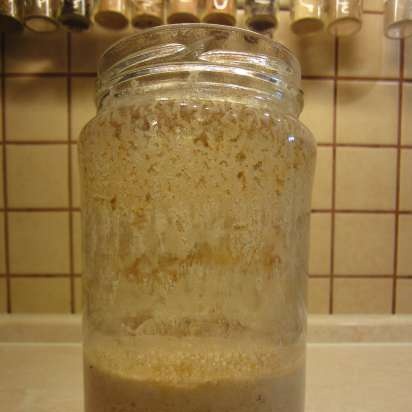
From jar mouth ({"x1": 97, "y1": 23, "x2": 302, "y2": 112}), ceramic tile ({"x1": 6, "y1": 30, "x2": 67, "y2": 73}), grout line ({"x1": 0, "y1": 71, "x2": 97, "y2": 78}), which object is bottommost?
jar mouth ({"x1": 97, "y1": 23, "x2": 302, "y2": 112})

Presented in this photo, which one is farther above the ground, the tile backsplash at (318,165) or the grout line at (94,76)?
the grout line at (94,76)

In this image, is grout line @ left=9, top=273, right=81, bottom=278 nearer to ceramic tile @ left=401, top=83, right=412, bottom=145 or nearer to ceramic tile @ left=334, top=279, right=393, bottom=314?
ceramic tile @ left=334, top=279, right=393, bottom=314

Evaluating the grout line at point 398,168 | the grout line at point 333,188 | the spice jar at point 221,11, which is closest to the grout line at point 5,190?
the spice jar at point 221,11

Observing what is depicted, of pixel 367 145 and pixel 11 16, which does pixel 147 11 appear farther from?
pixel 367 145

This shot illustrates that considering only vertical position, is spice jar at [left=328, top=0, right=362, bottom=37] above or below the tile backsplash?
above

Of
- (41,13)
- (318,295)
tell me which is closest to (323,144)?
(318,295)

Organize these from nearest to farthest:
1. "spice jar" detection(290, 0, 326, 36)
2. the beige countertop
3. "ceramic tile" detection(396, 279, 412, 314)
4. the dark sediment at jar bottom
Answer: the dark sediment at jar bottom < the beige countertop < "spice jar" detection(290, 0, 326, 36) < "ceramic tile" detection(396, 279, 412, 314)

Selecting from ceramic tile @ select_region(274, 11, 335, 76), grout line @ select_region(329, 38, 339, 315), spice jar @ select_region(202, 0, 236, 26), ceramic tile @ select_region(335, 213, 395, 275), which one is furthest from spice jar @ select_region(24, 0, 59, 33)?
ceramic tile @ select_region(335, 213, 395, 275)

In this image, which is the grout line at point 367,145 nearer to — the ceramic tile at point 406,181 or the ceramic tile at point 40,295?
the ceramic tile at point 406,181
